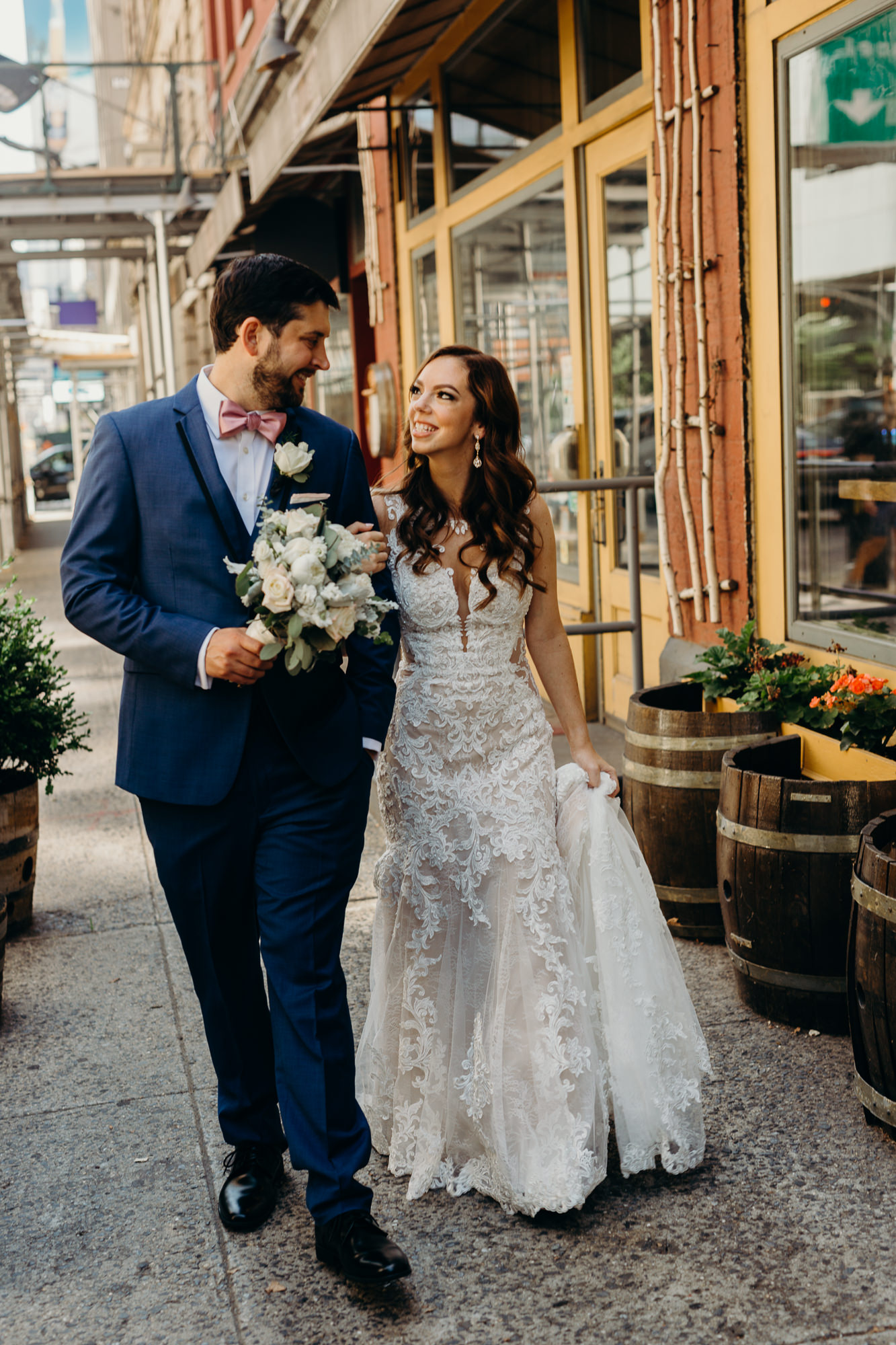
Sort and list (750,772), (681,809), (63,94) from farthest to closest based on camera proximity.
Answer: (63,94) < (681,809) < (750,772)

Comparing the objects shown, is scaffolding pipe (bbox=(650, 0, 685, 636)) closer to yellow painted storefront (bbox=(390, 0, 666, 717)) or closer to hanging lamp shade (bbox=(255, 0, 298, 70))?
yellow painted storefront (bbox=(390, 0, 666, 717))

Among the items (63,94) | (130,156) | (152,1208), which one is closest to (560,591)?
(152,1208)

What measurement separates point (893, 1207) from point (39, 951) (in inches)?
122

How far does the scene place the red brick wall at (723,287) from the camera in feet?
16.8

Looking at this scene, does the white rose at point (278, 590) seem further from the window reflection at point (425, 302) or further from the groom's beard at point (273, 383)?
the window reflection at point (425, 302)

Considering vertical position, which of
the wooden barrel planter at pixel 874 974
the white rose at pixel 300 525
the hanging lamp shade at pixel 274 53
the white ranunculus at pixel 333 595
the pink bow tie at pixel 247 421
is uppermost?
the hanging lamp shade at pixel 274 53

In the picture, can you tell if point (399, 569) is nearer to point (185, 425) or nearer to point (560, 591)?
point (185, 425)

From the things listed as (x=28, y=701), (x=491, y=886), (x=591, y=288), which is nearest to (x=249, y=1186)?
(x=491, y=886)

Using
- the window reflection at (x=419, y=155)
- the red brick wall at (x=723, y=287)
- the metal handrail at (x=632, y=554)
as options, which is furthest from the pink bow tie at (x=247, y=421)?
the window reflection at (x=419, y=155)

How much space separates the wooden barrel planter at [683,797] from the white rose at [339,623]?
2.02 meters

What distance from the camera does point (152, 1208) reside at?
3129mm

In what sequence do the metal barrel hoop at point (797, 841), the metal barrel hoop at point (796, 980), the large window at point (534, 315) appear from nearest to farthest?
1. the metal barrel hoop at point (797, 841)
2. the metal barrel hoop at point (796, 980)
3. the large window at point (534, 315)

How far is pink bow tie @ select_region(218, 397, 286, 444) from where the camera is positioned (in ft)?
9.36

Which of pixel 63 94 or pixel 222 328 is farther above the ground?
pixel 63 94
